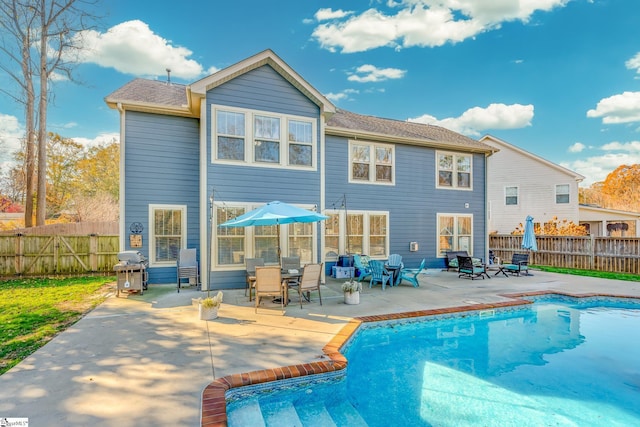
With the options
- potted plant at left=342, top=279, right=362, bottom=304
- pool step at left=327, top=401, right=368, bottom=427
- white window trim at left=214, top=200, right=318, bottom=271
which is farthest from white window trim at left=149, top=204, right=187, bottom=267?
pool step at left=327, top=401, right=368, bottom=427

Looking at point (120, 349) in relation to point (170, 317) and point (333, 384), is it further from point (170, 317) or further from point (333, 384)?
point (333, 384)

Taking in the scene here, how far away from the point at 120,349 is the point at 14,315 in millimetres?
3585

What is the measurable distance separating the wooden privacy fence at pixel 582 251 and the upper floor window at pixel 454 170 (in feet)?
16.8

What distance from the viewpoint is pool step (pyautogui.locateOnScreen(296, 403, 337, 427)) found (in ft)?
11.1

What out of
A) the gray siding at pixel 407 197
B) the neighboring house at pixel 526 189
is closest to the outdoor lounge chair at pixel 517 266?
the gray siding at pixel 407 197

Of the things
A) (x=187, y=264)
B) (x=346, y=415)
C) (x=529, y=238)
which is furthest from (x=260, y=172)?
(x=529, y=238)

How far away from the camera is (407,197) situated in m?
12.4

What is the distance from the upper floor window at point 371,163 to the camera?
37.9 feet

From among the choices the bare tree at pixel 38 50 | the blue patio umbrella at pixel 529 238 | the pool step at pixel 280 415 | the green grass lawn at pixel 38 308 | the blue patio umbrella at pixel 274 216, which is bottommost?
the pool step at pixel 280 415

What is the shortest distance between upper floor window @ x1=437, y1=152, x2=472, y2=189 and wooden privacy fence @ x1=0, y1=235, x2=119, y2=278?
42.9ft

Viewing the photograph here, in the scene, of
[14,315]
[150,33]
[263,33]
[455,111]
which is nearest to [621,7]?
[455,111]

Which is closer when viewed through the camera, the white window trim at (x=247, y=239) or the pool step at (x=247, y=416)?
the pool step at (x=247, y=416)

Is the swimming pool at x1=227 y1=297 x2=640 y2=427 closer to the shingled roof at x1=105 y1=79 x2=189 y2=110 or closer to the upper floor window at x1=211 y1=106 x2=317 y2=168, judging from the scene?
the upper floor window at x1=211 y1=106 x2=317 y2=168

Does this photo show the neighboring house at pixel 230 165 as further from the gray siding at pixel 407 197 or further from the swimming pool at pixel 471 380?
the swimming pool at pixel 471 380
